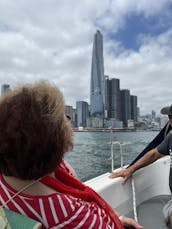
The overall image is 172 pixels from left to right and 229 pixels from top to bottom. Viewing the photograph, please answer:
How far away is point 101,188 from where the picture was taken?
70.5 inches

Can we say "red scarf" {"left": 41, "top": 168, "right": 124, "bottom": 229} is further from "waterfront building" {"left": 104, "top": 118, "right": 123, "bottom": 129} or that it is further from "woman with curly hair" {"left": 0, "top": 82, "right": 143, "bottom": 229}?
"waterfront building" {"left": 104, "top": 118, "right": 123, "bottom": 129}

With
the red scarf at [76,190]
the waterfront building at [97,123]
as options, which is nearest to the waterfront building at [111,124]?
the waterfront building at [97,123]

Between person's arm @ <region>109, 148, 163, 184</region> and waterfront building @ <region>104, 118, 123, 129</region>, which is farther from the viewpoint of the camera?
waterfront building @ <region>104, 118, 123, 129</region>

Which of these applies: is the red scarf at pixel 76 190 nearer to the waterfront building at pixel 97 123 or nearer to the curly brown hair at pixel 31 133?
the curly brown hair at pixel 31 133

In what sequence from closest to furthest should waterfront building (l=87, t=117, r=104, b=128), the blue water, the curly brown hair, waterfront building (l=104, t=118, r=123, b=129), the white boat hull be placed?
the curly brown hair, the white boat hull, waterfront building (l=104, t=118, r=123, b=129), waterfront building (l=87, t=117, r=104, b=128), the blue water

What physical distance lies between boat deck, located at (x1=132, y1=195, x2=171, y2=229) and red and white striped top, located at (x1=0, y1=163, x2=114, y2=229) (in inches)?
59.0

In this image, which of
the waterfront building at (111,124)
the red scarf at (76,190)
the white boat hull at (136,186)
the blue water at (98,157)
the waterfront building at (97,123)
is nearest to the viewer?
the red scarf at (76,190)

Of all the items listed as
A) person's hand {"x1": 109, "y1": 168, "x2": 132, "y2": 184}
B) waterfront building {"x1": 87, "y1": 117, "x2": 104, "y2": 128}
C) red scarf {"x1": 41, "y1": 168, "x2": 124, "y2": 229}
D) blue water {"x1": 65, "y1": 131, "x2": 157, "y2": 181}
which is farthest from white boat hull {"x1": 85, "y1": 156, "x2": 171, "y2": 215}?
waterfront building {"x1": 87, "y1": 117, "x2": 104, "y2": 128}

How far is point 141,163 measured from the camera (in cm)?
209

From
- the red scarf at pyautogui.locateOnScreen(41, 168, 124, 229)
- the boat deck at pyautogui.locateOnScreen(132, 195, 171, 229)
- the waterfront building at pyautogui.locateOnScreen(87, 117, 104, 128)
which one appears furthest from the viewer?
the waterfront building at pyautogui.locateOnScreen(87, 117, 104, 128)

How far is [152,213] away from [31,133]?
1888mm

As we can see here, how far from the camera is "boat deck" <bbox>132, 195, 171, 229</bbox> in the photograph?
1.99 m

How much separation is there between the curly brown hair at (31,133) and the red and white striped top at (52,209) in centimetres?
5

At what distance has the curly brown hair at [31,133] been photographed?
61 cm
